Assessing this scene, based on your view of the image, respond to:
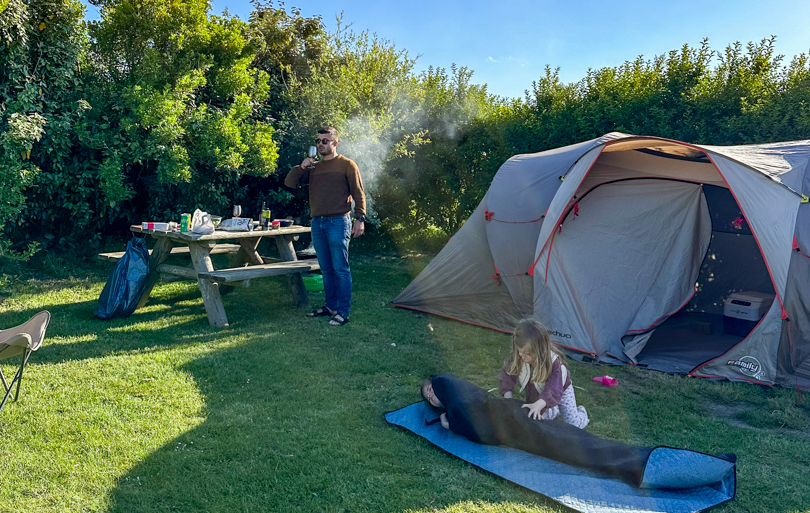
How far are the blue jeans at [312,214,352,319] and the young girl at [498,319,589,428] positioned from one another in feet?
8.06

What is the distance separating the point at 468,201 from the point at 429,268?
347 cm

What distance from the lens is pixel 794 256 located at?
4266 mm

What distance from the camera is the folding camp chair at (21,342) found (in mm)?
3230

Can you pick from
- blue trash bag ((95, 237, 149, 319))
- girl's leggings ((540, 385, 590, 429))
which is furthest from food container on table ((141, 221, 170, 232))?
girl's leggings ((540, 385, 590, 429))

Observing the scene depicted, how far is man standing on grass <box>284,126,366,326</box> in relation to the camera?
5539 mm

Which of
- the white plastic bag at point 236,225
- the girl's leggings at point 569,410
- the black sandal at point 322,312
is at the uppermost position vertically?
the white plastic bag at point 236,225

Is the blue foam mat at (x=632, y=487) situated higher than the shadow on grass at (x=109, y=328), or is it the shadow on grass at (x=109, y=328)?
the shadow on grass at (x=109, y=328)

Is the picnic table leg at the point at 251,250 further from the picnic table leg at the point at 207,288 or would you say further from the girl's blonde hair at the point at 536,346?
the girl's blonde hair at the point at 536,346

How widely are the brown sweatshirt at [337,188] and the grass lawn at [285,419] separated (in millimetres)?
1045

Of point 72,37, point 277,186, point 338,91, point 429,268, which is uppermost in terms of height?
point 72,37

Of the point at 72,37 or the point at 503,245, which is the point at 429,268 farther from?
the point at 72,37

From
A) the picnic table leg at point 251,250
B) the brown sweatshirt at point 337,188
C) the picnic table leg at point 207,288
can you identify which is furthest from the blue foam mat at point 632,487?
the picnic table leg at point 251,250

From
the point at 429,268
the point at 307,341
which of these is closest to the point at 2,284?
the point at 307,341

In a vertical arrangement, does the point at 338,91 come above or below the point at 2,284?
above
